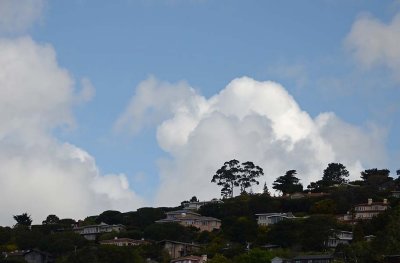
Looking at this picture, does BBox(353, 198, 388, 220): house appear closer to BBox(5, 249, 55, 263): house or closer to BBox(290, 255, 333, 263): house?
BBox(290, 255, 333, 263): house

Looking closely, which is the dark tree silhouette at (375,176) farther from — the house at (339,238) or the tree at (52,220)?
the tree at (52,220)

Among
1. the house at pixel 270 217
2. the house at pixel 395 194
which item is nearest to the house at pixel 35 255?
the house at pixel 270 217

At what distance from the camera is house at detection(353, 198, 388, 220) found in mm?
92875

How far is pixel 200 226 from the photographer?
103 meters

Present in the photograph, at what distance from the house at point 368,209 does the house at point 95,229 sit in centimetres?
2853

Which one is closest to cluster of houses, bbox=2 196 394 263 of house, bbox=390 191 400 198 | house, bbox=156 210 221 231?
house, bbox=156 210 221 231

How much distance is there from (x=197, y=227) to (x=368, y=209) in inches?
810

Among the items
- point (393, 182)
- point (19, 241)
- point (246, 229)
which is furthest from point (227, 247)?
point (393, 182)

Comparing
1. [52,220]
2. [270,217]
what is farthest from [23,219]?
[270,217]

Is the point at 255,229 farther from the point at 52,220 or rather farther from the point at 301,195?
the point at 52,220

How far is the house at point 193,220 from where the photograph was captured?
103m

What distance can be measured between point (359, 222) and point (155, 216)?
30393 mm

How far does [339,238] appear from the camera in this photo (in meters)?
84.7

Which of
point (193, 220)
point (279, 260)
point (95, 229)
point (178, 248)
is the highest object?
point (193, 220)
